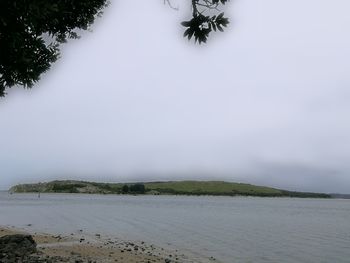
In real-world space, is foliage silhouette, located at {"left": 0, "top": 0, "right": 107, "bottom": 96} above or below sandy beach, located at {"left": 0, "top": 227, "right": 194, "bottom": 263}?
above

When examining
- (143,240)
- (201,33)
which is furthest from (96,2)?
(143,240)

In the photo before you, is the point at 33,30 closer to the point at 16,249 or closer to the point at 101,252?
the point at 16,249

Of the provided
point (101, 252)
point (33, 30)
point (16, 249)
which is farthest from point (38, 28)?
point (101, 252)

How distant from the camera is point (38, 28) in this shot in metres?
12.2

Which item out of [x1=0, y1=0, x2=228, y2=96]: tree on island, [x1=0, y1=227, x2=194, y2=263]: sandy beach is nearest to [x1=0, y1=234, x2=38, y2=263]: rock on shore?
[x1=0, y1=227, x2=194, y2=263]: sandy beach

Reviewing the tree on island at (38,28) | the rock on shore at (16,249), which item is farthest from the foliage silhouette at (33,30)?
the rock on shore at (16,249)

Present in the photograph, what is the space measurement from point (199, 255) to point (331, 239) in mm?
21974

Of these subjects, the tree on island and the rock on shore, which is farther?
the rock on shore

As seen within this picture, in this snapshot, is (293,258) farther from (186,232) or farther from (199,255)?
(186,232)

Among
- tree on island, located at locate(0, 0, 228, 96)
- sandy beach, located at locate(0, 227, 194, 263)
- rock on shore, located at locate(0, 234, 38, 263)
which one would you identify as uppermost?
tree on island, located at locate(0, 0, 228, 96)

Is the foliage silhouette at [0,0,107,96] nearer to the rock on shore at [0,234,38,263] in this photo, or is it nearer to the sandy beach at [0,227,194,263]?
the rock on shore at [0,234,38,263]

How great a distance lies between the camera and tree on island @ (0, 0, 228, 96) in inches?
326

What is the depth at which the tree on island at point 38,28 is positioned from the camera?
828 cm

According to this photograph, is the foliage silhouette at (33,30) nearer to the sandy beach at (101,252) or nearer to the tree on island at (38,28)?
the tree on island at (38,28)
